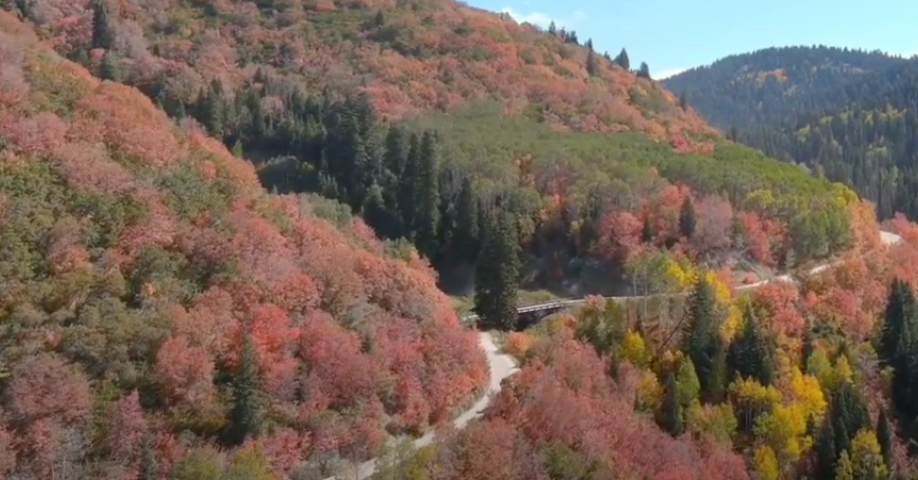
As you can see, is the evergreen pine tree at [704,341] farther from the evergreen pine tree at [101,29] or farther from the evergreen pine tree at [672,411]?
the evergreen pine tree at [101,29]

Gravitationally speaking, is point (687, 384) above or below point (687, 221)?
below

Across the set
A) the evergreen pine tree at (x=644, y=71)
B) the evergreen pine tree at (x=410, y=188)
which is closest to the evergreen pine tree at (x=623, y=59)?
the evergreen pine tree at (x=644, y=71)

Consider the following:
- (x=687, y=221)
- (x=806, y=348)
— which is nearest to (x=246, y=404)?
(x=806, y=348)

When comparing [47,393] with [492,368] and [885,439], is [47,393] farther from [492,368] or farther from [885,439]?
[885,439]

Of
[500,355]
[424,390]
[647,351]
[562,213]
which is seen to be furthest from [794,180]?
[424,390]

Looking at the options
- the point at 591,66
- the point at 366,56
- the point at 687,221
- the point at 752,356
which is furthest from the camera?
the point at 591,66
